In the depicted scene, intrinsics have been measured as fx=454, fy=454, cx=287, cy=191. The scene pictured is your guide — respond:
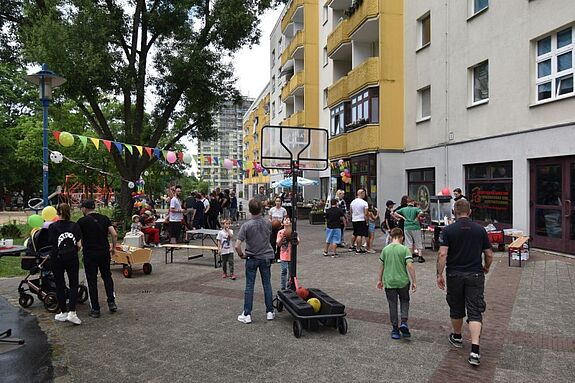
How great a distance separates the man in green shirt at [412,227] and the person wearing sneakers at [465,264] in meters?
6.11

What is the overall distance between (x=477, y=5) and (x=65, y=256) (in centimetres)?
1424

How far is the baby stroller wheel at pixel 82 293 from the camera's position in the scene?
24.3 ft

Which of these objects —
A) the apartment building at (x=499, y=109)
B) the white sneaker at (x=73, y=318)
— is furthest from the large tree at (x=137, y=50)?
the white sneaker at (x=73, y=318)

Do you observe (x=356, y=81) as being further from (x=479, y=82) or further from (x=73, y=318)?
(x=73, y=318)

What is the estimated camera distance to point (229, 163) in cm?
2317

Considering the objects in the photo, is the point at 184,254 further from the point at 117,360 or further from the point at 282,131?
the point at 117,360

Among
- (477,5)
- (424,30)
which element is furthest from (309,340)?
(424,30)

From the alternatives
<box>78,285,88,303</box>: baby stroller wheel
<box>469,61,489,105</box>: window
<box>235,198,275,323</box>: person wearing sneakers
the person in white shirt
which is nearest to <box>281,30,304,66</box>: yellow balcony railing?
<box>469,61,489,105</box>: window

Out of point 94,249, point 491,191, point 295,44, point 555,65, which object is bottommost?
point 94,249

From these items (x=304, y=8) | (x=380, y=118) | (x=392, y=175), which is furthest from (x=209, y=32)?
(x=304, y=8)

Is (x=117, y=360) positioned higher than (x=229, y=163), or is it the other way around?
(x=229, y=163)

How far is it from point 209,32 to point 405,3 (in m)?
8.37

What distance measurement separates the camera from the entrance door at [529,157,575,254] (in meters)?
11.0

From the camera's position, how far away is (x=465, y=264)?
494 cm
